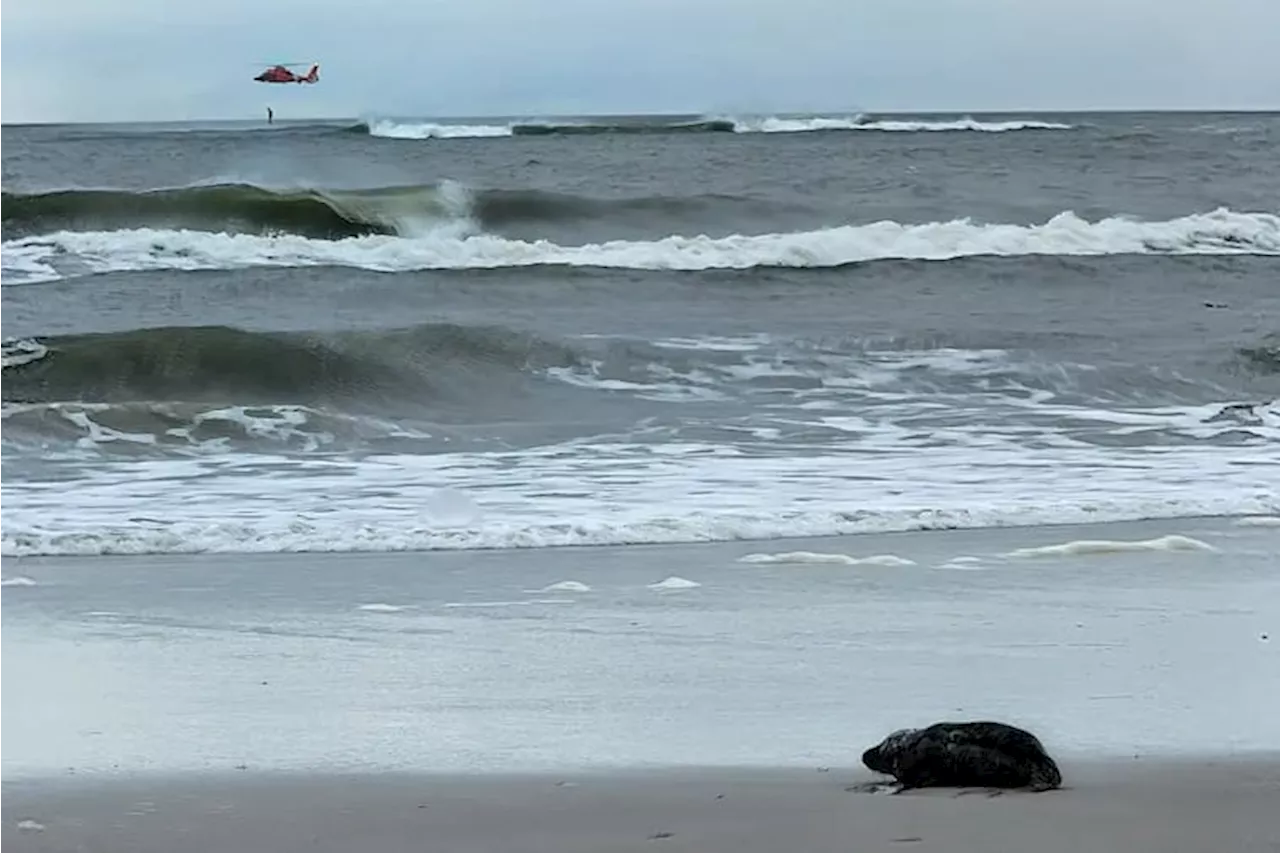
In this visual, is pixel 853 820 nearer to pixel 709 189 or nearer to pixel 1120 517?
pixel 1120 517

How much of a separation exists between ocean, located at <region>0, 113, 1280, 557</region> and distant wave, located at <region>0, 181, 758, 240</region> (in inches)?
2.4

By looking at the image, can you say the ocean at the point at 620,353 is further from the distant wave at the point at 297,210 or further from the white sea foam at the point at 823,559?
the white sea foam at the point at 823,559

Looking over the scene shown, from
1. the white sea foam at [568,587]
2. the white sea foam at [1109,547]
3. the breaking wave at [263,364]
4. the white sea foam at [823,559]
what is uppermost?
the breaking wave at [263,364]

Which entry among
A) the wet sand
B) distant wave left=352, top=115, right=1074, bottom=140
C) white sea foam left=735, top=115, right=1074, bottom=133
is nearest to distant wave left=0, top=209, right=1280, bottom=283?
the wet sand

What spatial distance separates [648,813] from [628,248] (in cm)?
1633

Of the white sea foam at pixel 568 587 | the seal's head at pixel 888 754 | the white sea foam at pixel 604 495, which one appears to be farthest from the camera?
the white sea foam at pixel 604 495

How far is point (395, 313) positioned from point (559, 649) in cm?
1050

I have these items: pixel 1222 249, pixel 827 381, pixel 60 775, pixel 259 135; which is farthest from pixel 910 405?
pixel 259 135

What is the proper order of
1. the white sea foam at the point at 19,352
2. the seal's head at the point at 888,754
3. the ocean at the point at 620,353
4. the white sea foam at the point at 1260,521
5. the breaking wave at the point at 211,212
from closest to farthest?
the seal's head at the point at 888,754, the white sea foam at the point at 1260,521, the ocean at the point at 620,353, the white sea foam at the point at 19,352, the breaking wave at the point at 211,212

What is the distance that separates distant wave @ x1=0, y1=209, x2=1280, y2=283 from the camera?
18391 millimetres

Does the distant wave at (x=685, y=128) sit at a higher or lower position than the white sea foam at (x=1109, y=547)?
higher

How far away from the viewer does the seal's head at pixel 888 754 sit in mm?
3320

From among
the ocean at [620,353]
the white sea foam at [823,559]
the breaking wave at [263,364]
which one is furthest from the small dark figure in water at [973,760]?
the breaking wave at [263,364]

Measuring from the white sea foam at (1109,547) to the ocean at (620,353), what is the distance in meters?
0.50
